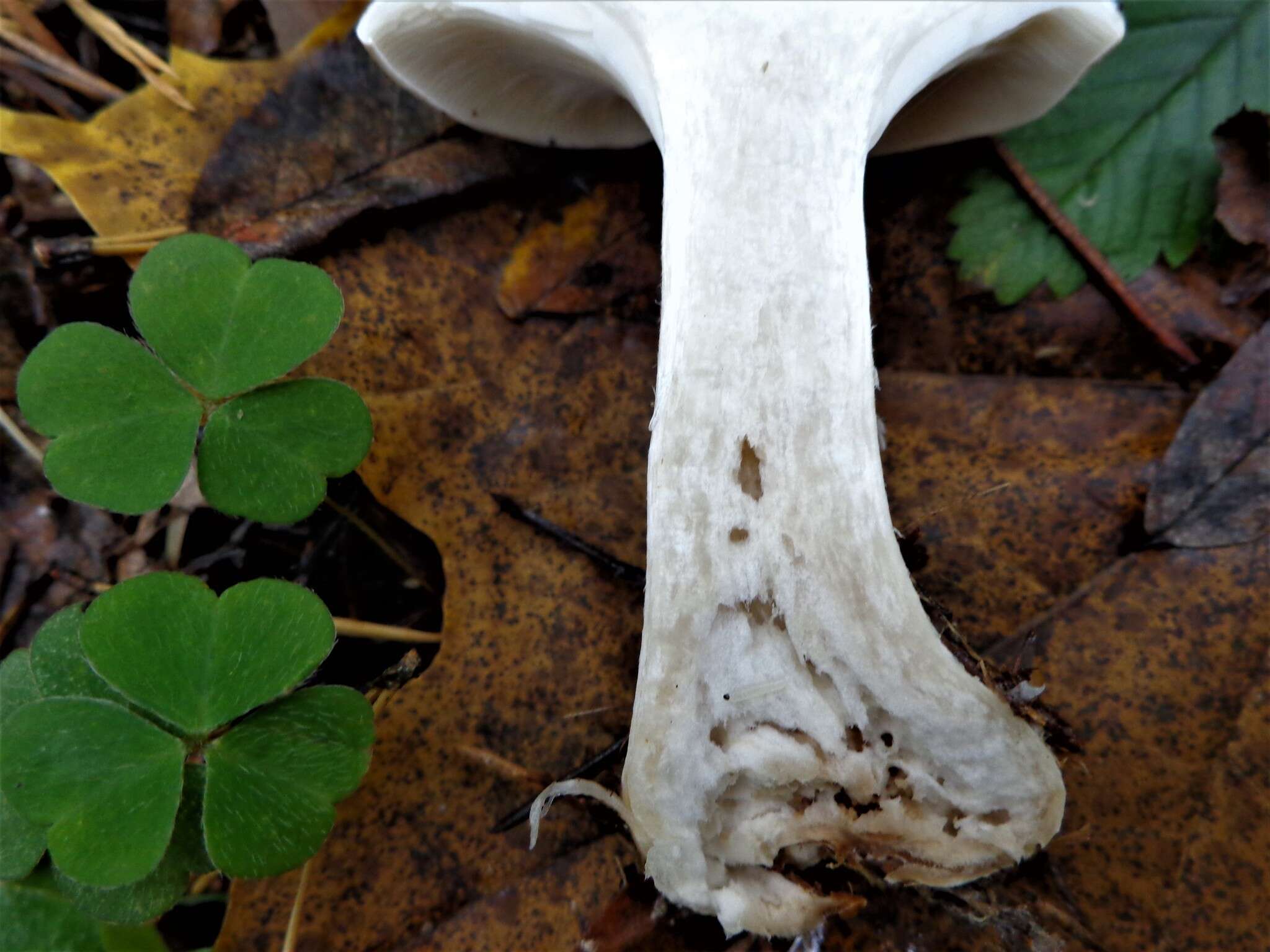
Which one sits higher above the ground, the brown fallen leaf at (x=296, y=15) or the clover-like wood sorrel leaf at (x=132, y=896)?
the brown fallen leaf at (x=296, y=15)

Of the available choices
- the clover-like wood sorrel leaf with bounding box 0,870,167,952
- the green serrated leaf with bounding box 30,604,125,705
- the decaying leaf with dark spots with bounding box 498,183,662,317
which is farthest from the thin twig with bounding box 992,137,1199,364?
the clover-like wood sorrel leaf with bounding box 0,870,167,952

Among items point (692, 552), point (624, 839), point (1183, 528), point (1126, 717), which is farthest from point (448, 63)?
point (1126, 717)

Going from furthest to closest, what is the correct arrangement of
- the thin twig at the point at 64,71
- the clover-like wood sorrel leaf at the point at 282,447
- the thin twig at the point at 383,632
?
1. the thin twig at the point at 64,71
2. the thin twig at the point at 383,632
3. the clover-like wood sorrel leaf at the point at 282,447

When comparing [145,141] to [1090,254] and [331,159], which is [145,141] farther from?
[1090,254]

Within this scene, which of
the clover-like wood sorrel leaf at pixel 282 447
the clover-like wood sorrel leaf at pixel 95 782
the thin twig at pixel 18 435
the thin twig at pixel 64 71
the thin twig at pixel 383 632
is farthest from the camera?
the thin twig at pixel 64 71

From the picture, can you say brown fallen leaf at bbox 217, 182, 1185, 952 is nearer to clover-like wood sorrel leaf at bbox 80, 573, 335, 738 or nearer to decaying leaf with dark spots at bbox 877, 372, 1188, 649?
decaying leaf with dark spots at bbox 877, 372, 1188, 649

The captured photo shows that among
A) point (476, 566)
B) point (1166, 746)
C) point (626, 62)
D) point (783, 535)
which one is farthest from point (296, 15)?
point (1166, 746)

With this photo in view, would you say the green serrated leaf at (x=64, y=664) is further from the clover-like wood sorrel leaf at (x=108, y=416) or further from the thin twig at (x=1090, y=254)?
the thin twig at (x=1090, y=254)

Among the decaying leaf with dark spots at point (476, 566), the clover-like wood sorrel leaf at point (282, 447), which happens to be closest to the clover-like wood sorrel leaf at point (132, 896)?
the decaying leaf with dark spots at point (476, 566)

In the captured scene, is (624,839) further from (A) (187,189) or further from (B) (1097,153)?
(B) (1097,153)
